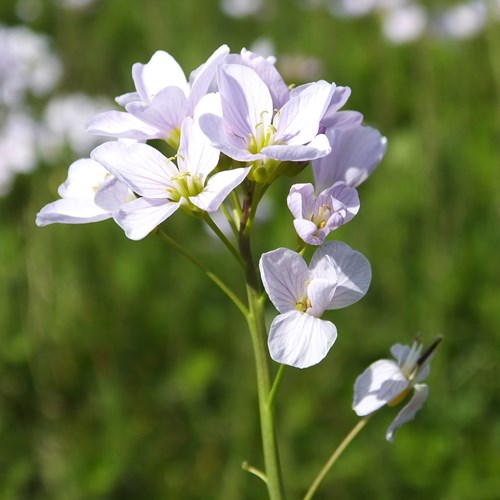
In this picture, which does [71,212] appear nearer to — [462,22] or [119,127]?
[119,127]

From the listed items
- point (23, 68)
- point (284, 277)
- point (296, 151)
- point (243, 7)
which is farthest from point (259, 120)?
point (243, 7)

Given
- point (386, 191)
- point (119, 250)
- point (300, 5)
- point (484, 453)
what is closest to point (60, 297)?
point (119, 250)

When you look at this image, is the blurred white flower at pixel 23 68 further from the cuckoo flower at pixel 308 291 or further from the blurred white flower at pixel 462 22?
the cuckoo flower at pixel 308 291

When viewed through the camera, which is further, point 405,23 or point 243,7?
point 243,7

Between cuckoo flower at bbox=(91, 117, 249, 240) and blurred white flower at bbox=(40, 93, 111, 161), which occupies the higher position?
cuckoo flower at bbox=(91, 117, 249, 240)

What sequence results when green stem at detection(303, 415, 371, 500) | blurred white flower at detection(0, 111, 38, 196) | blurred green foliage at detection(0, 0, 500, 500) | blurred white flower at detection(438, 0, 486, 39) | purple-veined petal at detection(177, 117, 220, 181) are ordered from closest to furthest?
purple-veined petal at detection(177, 117, 220, 181) < green stem at detection(303, 415, 371, 500) < blurred green foliage at detection(0, 0, 500, 500) < blurred white flower at detection(0, 111, 38, 196) < blurred white flower at detection(438, 0, 486, 39)

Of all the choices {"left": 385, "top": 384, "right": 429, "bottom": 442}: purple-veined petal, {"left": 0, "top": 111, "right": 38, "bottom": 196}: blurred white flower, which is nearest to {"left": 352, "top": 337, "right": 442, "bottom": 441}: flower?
{"left": 385, "top": 384, "right": 429, "bottom": 442}: purple-veined petal

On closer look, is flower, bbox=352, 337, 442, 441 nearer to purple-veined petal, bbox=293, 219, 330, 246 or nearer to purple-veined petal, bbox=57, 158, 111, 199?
purple-veined petal, bbox=293, 219, 330, 246
